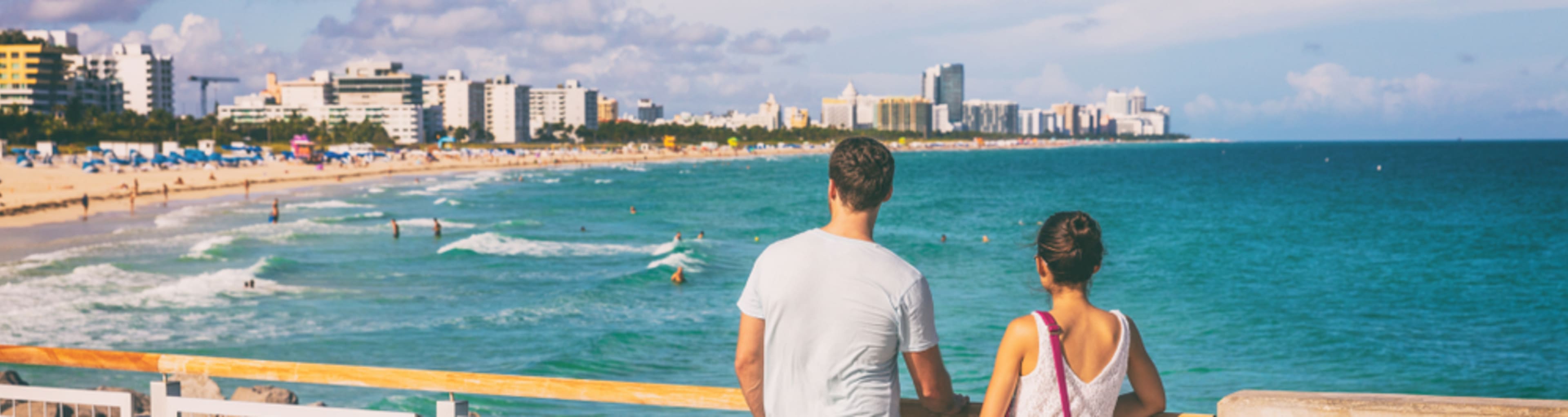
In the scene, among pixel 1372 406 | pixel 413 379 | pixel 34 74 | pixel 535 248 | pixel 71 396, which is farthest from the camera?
pixel 34 74

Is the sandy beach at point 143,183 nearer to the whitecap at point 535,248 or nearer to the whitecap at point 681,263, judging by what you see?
the whitecap at point 535,248

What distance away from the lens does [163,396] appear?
388 cm

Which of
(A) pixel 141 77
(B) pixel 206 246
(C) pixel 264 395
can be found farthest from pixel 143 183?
(A) pixel 141 77

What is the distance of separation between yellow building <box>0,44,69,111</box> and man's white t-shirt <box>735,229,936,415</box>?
528 ft

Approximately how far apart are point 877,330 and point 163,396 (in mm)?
2962

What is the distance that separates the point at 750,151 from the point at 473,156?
245ft

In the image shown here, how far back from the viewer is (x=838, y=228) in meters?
2.50

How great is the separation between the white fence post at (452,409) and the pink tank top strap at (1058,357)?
6.60ft

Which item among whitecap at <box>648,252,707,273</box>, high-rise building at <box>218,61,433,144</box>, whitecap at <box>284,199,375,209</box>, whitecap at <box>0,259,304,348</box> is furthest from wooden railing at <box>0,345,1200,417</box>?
high-rise building at <box>218,61,433,144</box>

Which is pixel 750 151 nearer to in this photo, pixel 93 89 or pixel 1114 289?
pixel 93 89

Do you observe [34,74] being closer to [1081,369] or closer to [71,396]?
[71,396]

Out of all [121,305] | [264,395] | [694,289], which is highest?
[264,395]

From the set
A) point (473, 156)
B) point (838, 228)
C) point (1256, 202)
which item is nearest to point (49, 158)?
point (473, 156)

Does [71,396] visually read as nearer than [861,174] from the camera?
No
